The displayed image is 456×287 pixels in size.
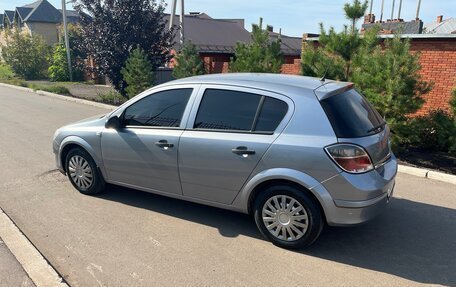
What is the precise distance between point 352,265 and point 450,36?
8.14 m

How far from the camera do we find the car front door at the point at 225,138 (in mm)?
3666

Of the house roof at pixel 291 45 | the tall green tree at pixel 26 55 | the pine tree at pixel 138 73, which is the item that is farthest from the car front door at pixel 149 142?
the house roof at pixel 291 45

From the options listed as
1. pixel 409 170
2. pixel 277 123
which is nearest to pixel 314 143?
pixel 277 123

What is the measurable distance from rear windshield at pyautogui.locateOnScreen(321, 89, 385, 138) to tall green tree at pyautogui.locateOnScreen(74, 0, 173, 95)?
12117 millimetres

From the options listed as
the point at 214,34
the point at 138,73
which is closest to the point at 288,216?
the point at 138,73

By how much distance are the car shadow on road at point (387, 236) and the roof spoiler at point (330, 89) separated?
4.96 feet

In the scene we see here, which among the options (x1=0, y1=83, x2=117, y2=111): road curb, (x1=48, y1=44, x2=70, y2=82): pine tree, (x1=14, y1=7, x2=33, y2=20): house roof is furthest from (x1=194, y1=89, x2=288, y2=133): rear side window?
(x1=14, y1=7, x2=33, y2=20): house roof

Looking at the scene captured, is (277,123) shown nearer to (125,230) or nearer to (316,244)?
(316,244)

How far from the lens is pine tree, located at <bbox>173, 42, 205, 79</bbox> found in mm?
12555

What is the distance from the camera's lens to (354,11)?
26.9 ft

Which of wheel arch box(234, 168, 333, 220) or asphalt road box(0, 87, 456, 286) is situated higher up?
wheel arch box(234, 168, 333, 220)

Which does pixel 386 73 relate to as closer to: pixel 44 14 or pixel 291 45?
pixel 291 45

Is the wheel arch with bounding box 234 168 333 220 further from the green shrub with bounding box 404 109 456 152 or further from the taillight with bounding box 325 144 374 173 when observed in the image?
the green shrub with bounding box 404 109 456 152

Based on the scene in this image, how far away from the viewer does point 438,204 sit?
192 inches
